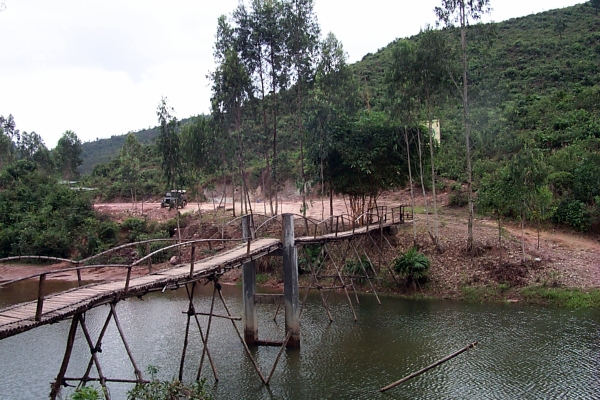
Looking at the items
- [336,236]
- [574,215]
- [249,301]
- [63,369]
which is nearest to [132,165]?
[336,236]

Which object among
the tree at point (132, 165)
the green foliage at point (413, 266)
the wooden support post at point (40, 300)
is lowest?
the green foliage at point (413, 266)

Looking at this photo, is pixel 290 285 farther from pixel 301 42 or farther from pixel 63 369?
pixel 301 42

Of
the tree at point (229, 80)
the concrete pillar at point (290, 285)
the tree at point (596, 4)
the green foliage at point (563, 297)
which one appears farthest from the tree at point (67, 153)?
the tree at point (596, 4)

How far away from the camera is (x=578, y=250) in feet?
79.4

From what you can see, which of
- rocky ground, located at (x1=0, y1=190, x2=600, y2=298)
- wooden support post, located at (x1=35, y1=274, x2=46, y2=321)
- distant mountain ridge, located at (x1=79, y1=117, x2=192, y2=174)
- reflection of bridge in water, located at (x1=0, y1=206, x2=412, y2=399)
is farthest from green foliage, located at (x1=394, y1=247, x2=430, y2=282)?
distant mountain ridge, located at (x1=79, y1=117, x2=192, y2=174)

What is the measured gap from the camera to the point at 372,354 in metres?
15.6

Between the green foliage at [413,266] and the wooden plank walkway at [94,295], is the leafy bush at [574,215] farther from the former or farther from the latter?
the wooden plank walkway at [94,295]

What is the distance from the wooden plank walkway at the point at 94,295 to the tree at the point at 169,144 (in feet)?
57.8

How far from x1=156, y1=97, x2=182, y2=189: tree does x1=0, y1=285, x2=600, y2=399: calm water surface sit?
12.0 metres

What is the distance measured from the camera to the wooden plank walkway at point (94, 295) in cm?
838

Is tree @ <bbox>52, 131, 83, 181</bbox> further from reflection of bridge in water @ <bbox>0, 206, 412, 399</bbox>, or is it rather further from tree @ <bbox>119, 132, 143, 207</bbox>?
reflection of bridge in water @ <bbox>0, 206, 412, 399</bbox>

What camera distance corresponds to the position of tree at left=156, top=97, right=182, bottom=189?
1199 inches

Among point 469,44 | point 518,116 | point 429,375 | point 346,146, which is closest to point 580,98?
point 518,116

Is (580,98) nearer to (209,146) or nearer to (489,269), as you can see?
(489,269)
